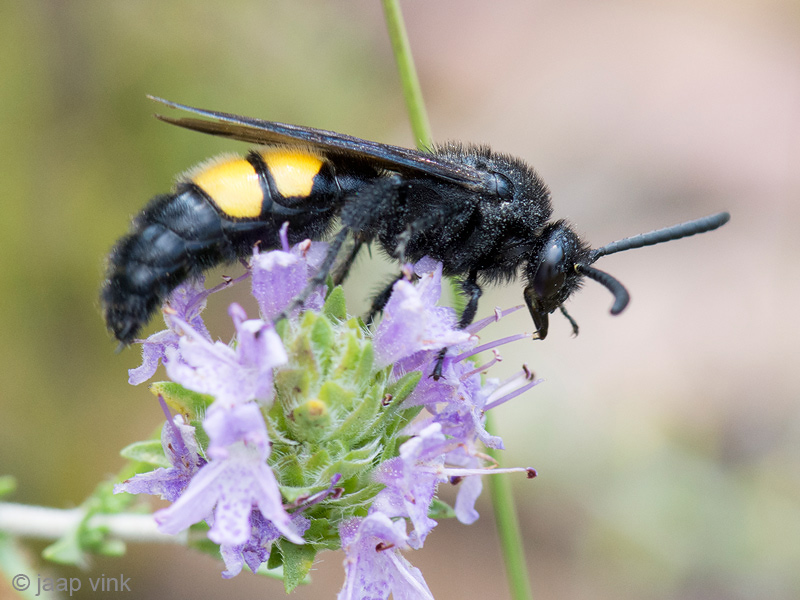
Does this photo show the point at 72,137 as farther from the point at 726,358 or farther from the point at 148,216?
the point at 726,358

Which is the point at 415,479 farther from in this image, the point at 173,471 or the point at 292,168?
the point at 292,168

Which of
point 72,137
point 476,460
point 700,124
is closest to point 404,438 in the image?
point 476,460

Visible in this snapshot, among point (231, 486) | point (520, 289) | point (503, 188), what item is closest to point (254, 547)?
point (231, 486)

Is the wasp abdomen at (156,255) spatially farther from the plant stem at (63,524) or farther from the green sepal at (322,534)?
the plant stem at (63,524)

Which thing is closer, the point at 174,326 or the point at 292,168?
the point at 174,326

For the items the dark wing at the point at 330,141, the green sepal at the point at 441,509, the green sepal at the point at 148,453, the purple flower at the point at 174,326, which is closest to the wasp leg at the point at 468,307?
the dark wing at the point at 330,141

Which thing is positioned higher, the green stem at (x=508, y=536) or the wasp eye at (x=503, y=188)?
the wasp eye at (x=503, y=188)
